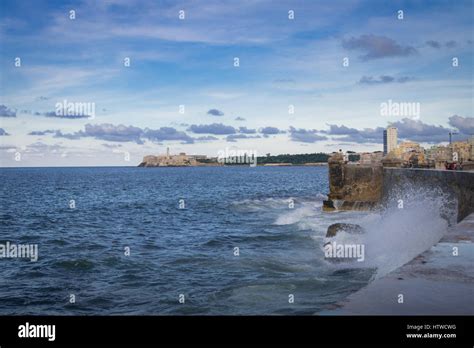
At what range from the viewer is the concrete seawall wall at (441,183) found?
15.7 m

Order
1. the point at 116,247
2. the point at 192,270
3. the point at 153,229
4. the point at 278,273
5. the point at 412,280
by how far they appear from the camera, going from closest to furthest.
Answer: the point at 412,280
the point at 278,273
the point at 192,270
the point at 116,247
the point at 153,229

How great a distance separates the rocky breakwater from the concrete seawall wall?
2811 mm

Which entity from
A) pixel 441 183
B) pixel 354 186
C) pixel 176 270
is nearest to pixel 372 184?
pixel 354 186

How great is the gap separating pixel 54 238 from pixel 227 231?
8072mm

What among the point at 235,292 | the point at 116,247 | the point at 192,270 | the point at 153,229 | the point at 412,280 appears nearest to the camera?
the point at 412,280

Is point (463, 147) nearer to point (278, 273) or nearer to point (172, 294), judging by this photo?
point (278, 273)

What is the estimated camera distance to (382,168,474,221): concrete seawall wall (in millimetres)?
15742

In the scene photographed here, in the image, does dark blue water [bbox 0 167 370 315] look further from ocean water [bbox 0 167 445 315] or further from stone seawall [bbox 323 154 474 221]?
stone seawall [bbox 323 154 474 221]

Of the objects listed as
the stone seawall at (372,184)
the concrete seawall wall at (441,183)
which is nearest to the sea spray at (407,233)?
the concrete seawall wall at (441,183)

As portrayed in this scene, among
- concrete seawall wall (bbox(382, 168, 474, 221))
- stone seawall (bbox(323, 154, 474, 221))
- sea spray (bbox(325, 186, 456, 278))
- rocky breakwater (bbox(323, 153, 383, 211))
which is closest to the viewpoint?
sea spray (bbox(325, 186, 456, 278))

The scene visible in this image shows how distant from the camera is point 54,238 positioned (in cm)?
2331

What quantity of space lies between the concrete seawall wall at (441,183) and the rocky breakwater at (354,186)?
281 cm

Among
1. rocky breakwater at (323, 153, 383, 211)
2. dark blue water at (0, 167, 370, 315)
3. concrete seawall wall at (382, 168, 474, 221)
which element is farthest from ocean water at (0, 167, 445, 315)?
rocky breakwater at (323, 153, 383, 211)
